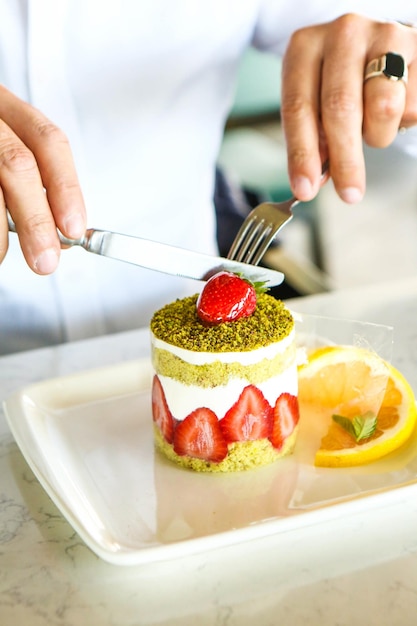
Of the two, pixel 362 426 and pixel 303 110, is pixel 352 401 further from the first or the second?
pixel 303 110

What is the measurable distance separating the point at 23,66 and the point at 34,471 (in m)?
0.77

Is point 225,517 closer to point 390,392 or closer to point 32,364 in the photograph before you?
point 390,392

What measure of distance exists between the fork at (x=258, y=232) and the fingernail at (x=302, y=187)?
15mm

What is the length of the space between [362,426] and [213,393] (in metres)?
0.20

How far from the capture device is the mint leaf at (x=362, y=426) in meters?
0.99

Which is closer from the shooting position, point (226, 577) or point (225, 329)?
point (226, 577)

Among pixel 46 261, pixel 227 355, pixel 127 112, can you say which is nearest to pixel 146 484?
pixel 227 355

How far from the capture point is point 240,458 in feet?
3.27

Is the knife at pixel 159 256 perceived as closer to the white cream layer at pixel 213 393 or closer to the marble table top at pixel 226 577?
the white cream layer at pixel 213 393

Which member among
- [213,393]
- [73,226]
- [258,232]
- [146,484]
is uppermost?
[73,226]

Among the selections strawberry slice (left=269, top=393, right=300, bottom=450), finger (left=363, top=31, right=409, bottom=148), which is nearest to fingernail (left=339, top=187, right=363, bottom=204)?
finger (left=363, top=31, right=409, bottom=148)

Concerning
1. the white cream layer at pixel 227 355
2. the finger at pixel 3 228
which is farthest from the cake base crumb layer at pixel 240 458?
the finger at pixel 3 228

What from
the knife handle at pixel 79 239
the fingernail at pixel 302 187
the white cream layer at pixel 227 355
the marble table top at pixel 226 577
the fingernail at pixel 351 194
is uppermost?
the knife handle at pixel 79 239

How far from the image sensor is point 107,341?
141 cm
